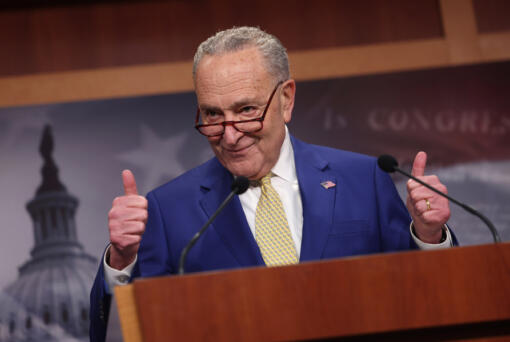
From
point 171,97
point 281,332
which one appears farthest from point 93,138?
point 281,332

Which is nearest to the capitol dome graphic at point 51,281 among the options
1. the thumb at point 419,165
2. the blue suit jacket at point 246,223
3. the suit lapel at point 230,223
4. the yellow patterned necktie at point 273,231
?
the blue suit jacket at point 246,223

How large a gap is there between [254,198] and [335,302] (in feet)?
2.68

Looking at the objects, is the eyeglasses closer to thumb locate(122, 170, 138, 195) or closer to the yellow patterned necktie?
the yellow patterned necktie

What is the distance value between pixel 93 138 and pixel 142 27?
26.8 inches

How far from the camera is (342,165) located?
208cm

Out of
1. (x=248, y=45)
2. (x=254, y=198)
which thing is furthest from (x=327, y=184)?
(x=248, y=45)

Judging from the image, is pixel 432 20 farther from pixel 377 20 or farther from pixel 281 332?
pixel 281 332

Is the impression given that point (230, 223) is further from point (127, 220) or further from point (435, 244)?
point (435, 244)

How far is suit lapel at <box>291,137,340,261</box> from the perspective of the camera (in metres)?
1.83

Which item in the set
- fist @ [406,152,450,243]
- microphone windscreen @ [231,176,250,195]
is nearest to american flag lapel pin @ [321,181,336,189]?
fist @ [406,152,450,243]

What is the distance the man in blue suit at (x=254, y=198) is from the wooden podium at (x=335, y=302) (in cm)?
54

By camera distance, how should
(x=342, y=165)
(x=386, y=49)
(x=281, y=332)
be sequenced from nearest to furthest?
(x=281, y=332) → (x=342, y=165) → (x=386, y=49)

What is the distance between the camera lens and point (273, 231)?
74.1 inches

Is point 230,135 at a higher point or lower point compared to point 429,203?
higher
